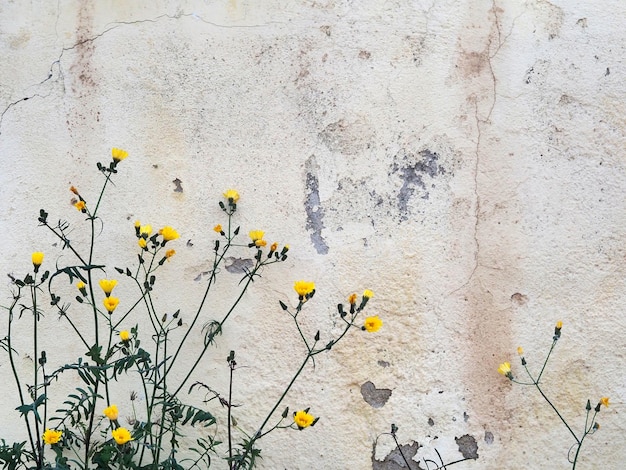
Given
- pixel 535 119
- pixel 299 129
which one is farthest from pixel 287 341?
pixel 535 119

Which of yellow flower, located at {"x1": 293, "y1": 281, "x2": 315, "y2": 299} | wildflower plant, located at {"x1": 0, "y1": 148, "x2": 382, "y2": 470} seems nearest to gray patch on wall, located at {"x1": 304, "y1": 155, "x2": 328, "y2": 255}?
wildflower plant, located at {"x1": 0, "y1": 148, "x2": 382, "y2": 470}

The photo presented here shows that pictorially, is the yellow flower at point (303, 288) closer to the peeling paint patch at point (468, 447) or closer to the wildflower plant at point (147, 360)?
the wildflower plant at point (147, 360)

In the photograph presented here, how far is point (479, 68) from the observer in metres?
2.77

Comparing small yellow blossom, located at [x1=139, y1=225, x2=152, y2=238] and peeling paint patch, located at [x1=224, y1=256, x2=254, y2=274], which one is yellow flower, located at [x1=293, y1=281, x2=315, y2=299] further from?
small yellow blossom, located at [x1=139, y1=225, x2=152, y2=238]

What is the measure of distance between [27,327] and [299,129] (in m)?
1.24

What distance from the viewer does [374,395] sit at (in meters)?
2.57

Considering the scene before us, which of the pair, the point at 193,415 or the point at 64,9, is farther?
the point at 64,9

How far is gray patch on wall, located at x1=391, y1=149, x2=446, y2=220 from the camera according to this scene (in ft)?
8.87

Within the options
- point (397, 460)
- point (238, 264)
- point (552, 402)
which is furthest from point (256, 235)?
point (552, 402)

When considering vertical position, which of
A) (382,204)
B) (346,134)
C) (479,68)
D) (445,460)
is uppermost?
(479,68)

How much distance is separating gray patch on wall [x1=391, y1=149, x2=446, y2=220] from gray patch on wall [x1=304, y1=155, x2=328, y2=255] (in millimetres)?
286

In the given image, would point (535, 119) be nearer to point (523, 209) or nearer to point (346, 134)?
point (523, 209)

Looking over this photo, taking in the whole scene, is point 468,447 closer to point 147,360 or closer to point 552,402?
point 552,402

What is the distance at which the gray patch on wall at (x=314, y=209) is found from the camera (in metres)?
2.71
